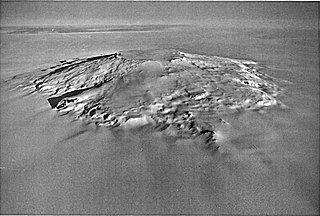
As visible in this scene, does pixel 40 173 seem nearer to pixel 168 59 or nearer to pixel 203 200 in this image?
pixel 203 200

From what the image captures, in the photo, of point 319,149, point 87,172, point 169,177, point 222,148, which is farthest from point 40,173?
point 319,149

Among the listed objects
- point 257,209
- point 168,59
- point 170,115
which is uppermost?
point 168,59

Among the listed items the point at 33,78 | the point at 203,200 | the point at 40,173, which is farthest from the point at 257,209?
the point at 33,78

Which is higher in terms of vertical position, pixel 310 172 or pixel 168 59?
pixel 168 59

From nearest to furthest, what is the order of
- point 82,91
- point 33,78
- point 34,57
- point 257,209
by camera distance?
point 257,209 < point 82,91 < point 33,78 < point 34,57

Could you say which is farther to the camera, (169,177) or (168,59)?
(168,59)

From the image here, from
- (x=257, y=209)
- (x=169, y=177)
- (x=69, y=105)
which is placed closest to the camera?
(x=257, y=209)
